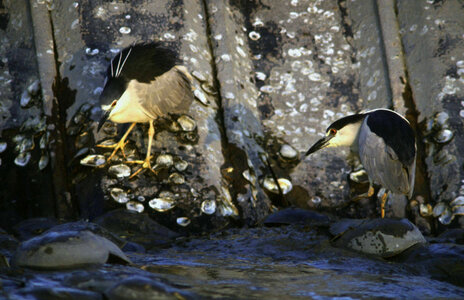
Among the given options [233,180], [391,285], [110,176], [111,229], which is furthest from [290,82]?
[391,285]

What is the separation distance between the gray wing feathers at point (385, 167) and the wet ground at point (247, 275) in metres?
0.55

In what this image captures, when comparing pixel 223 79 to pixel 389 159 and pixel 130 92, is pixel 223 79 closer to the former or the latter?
pixel 130 92

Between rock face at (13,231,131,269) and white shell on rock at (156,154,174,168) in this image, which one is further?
white shell on rock at (156,154,174,168)

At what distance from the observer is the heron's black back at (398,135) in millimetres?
2953

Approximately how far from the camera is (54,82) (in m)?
3.44

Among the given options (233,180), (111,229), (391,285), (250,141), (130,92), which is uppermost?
(130,92)

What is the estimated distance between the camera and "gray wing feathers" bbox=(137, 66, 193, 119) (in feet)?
10.4

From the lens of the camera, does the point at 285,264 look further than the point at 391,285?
Yes

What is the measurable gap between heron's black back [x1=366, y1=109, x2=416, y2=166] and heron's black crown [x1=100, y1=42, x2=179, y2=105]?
1.29 meters

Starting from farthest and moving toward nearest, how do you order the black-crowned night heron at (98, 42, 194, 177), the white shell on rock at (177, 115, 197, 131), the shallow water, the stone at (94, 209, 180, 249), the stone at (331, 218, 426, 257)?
the white shell on rock at (177, 115, 197, 131), the black-crowned night heron at (98, 42, 194, 177), the stone at (94, 209, 180, 249), the stone at (331, 218, 426, 257), the shallow water

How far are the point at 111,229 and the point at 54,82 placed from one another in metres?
1.19

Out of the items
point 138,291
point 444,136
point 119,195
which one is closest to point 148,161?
point 119,195

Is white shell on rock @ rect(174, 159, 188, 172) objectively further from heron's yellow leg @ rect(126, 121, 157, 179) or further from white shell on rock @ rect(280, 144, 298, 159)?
white shell on rock @ rect(280, 144, 298, 159)

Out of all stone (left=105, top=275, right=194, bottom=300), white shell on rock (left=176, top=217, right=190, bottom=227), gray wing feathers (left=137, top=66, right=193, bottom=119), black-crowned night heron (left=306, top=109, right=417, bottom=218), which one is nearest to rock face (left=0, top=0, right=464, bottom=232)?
white shell on rock (left=176, top=217, right=190, bottom=227)
